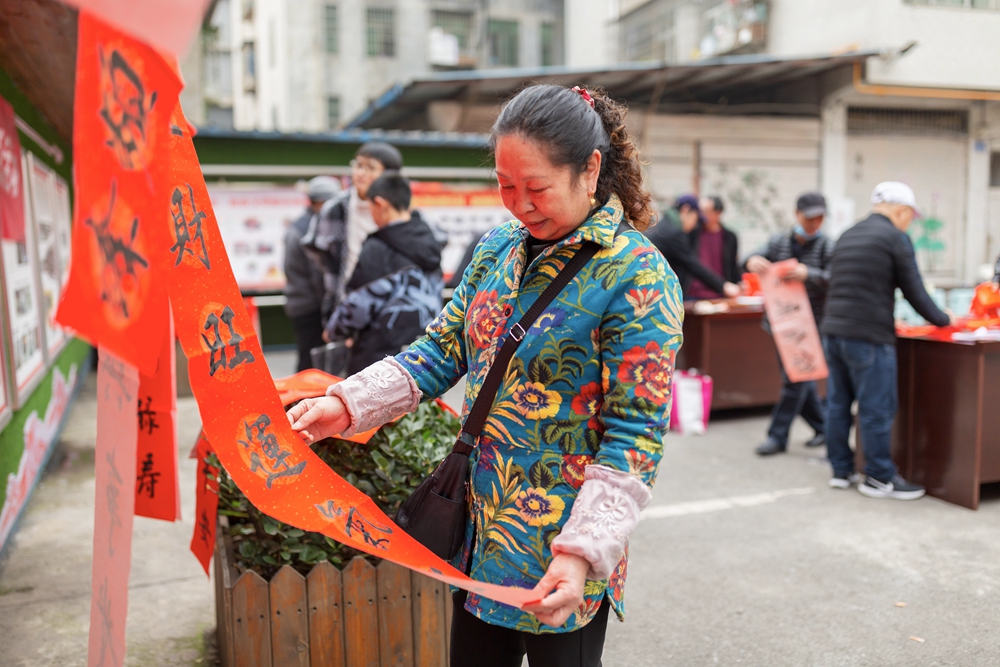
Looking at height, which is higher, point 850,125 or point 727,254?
point 850,125

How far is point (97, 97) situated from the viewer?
1.32m

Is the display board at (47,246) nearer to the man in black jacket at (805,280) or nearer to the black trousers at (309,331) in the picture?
the black trousers at (309,331)

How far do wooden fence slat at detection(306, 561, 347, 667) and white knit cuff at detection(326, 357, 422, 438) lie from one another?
828mm

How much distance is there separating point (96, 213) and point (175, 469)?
150 centimetres

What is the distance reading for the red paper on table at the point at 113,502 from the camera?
1498 millimetres

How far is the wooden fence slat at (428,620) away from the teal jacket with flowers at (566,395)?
3.01 feet

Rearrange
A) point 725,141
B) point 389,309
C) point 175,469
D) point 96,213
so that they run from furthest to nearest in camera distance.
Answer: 1. point 725,141
2. point 389,309
3. point 175,469
4. point 96,213

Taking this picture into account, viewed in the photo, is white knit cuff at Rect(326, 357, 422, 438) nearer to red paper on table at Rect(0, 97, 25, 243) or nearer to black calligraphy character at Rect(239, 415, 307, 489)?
black calligraphy character at Rect(239, 415, 307, 489)

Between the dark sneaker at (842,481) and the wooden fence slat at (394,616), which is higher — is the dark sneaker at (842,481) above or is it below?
below

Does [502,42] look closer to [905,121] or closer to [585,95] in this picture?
[905,121]

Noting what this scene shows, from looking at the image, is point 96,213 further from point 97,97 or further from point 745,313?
point 745,313

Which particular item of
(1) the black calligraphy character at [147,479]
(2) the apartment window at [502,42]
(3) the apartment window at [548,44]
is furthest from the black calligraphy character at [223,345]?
(3) the apartment window at [548,44]

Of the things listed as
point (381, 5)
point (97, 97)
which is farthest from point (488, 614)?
point (381, 5)

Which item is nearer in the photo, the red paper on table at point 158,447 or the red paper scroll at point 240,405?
the red paper scroll at point 240,405
